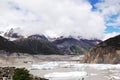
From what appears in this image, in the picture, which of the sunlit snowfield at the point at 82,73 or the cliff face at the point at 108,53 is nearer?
the sunlit snowfield at the point at 82,73

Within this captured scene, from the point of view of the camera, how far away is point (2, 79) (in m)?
51.8

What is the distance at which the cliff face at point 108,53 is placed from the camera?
573 feet

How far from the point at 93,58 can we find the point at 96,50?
217 inches

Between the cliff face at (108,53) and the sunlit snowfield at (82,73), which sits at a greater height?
the cliff face at (108,53)

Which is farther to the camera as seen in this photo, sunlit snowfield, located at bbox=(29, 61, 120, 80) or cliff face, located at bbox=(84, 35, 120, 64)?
cliff face, located at bbox=(84, 35, 120, 64)

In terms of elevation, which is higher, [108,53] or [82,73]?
[108,53]

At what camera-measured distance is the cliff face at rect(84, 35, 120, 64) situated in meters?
175

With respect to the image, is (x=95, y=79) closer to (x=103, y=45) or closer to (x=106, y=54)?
(x=106, y=54)

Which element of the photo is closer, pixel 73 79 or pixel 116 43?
pixel 73 79

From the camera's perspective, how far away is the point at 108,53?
18075 centimetres

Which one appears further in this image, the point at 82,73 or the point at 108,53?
the point at 108,53

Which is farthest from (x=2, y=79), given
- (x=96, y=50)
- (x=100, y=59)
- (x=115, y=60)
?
(x=96, y=50)

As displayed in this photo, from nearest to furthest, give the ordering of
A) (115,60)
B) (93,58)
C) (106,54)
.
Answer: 1. (115,60)
2. (106,54)
3. (93,58)

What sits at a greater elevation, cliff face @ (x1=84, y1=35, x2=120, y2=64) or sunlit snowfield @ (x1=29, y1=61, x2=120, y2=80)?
cliff face @ (x1=84, y1=35, x2=120, y2=64)
